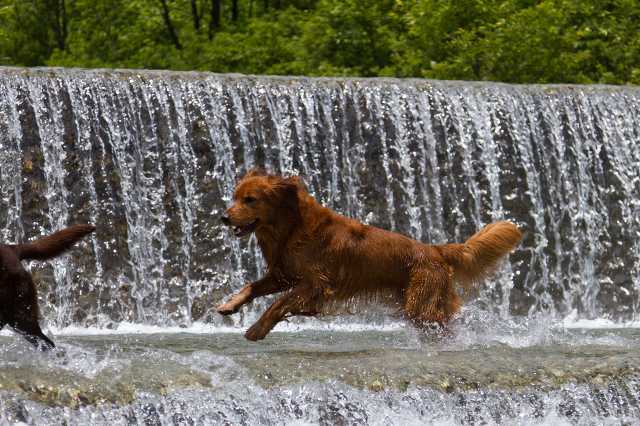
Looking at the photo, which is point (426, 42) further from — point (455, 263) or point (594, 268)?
point (455, 263)

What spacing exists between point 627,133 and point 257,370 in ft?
24.2

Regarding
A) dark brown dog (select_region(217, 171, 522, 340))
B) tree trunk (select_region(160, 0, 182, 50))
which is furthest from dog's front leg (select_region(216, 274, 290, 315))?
tree trunk (select_region(160, 0, 182, 50))

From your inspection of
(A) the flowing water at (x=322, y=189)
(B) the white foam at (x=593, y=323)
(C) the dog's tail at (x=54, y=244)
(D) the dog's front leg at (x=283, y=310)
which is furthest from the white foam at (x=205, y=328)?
(C) the dog's tail at (x=54, y=244)

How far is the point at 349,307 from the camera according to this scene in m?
7.29

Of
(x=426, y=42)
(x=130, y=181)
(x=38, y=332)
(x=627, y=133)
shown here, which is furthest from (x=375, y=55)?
(x=38, y=332)

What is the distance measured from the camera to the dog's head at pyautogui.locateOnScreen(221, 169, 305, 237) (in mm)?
6906

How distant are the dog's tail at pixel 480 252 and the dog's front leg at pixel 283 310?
90cm

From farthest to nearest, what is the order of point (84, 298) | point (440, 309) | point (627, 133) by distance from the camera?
point (627, 133), point (84, 298), point (440, 309)

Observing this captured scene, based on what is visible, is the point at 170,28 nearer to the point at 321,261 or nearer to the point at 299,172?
the point at 299,172

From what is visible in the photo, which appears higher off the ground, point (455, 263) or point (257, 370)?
point (455, 263)

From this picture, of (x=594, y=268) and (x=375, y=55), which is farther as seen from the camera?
(x=375, y=55)

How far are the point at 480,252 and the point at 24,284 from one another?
2.77 metres

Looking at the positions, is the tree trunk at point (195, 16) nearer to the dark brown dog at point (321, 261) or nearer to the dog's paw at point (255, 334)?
the dark brown dog at point (321, 261)

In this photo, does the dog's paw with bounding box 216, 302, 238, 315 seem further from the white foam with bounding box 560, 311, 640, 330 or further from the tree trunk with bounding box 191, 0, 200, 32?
the tree trunk with bounding box 191, 0, 200, 32
